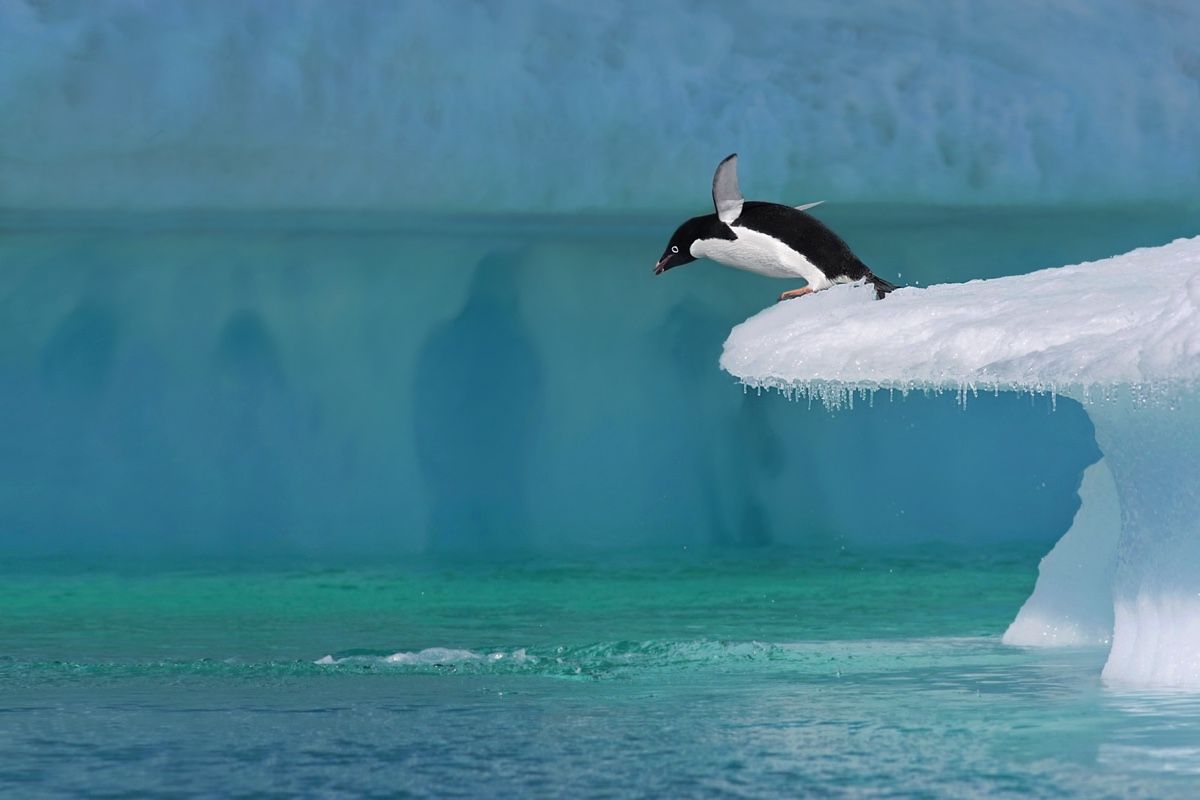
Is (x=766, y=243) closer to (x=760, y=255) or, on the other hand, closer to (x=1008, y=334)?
(x=760, y=255)

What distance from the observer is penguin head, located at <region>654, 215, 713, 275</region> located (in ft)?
51.8

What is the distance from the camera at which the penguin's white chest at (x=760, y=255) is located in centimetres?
1467

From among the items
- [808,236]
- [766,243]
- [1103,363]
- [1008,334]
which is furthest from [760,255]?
[1103,363]

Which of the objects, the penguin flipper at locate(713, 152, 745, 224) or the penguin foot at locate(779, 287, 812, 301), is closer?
the penguin foot at locate(779, 287, 812, 301)

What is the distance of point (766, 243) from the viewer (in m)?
15.0

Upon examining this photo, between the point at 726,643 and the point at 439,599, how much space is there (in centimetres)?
1253

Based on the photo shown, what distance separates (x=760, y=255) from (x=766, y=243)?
0.20 meters

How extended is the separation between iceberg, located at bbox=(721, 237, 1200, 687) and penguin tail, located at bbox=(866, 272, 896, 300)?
308 millimetres

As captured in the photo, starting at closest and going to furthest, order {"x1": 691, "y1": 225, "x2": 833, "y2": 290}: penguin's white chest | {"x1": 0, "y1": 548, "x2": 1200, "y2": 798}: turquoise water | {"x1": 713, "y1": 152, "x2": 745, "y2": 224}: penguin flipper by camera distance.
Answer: {"x1": 0, "y1": 548, "x2": 1200, "y2": 798}: turquoise water < {"x1": 691, "y1": 225, "x2": 833, "y2": 290}: penguin's white chest < {"x1": 713, "y1": 152, "x2": 745, "y2": 224}: penguin flipper

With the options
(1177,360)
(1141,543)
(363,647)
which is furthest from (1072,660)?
(363,647)

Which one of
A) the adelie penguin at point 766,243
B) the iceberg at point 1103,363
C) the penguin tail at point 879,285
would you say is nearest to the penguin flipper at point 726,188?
the adelie penguin at point 766,243

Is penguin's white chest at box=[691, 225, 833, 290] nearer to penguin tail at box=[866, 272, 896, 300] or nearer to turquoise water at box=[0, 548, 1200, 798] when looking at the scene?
penguin tail at box=[866, 272, 896, 300]

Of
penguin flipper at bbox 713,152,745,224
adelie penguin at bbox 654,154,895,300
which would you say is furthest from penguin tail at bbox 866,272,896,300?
penguin flipper at bbox 713,152,745,224

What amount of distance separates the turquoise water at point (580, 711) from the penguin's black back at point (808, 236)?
11.0ft
